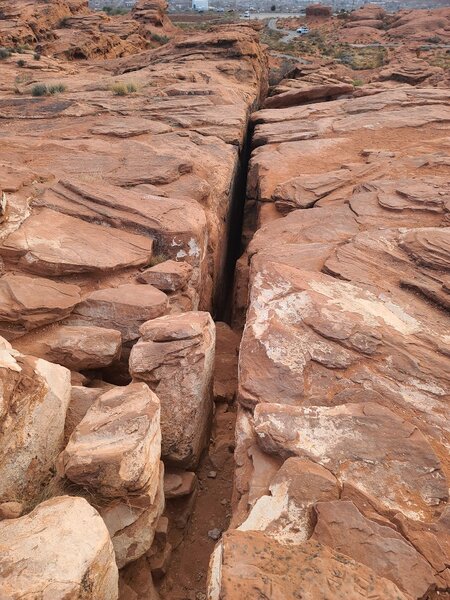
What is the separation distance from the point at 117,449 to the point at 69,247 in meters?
3.35

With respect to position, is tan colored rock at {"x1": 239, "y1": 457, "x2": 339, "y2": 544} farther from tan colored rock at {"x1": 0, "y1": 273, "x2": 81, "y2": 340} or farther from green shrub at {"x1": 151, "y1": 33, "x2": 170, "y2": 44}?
green shrub at {"x1": 151, "y1": 33, "x2": 170, "y2": 44}

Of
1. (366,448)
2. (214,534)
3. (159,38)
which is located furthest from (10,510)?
(159,38)

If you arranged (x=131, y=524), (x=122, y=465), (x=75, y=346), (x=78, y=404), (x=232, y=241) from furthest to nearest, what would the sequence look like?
(x=232, y=241) < (x=75, y=346) < (x=78, y=404) < (x=131, y=524) < (x=122, y=465)

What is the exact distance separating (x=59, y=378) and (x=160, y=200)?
4.25m

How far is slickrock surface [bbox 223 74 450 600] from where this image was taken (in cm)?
286

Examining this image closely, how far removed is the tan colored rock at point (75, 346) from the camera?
481cm

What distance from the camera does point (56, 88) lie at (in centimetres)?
1399

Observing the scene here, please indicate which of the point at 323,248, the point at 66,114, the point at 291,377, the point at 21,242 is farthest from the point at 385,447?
the point at 66,114

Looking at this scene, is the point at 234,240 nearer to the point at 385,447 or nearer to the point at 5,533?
the point at 385,447

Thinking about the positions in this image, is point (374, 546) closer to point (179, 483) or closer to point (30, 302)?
point (179, 483)

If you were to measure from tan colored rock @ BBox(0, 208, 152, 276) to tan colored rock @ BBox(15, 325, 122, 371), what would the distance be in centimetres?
98

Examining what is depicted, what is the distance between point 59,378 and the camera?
3799 mm

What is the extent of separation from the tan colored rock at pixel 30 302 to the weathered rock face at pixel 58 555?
2354 mm

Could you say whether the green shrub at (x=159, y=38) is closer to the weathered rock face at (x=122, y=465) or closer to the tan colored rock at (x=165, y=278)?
the tan colored rock at (x=165, y=278)
